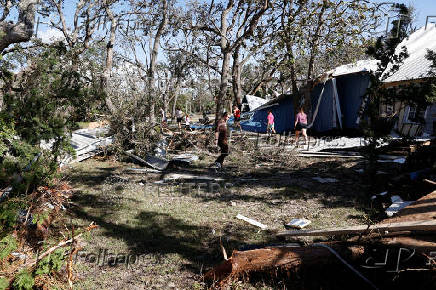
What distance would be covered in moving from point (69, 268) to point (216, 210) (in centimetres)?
322

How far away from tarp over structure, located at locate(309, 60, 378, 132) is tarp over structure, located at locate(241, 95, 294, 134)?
154 centimetres

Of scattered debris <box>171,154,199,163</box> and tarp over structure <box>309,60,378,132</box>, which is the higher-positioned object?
tarp over structure <box>309,60,378,132</box>

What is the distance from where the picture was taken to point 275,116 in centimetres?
1991

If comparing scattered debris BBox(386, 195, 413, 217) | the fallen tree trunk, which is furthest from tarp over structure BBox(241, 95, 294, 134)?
the fallen tree trunk

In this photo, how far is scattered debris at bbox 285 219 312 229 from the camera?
17.3ft

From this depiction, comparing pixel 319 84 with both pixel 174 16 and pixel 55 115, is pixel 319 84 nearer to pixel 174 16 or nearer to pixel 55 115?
pixel 174 16

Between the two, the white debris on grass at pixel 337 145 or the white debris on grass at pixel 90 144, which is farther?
the white debris on grass at pixel 337 145

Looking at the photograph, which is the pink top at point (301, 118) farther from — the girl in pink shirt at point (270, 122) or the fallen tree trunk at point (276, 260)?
the fallen tree trunk at point (276, 260)

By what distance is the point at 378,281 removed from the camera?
3.26 m

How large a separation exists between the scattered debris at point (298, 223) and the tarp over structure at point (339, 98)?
11995 mm

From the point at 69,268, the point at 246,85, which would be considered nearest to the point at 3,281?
the point at 69,268

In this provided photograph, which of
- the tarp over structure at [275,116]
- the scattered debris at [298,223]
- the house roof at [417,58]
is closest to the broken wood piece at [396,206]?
the scattered debris at [298,223]

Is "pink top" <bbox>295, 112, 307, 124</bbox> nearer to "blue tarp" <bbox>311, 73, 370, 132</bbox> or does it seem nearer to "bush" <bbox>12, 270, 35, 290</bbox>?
"blue tarp" <bbox>311, 73, 370, 132</bbox>

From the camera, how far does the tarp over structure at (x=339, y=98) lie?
52.7 feet
